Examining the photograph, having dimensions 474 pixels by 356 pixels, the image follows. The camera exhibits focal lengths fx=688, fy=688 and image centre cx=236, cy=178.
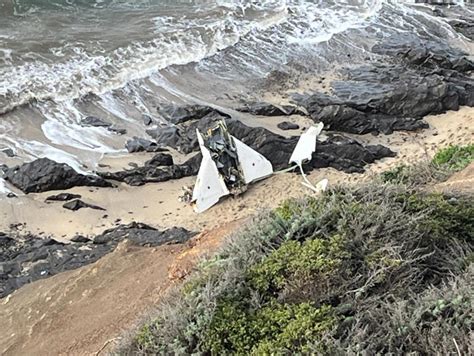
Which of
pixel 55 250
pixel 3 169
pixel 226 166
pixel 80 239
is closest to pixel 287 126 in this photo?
pixel 226 166

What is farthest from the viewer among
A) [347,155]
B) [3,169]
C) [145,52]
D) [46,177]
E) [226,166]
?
[145,52]

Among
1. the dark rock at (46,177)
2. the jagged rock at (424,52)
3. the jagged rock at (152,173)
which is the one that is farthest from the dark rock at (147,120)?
the jagged rock at (424,52)

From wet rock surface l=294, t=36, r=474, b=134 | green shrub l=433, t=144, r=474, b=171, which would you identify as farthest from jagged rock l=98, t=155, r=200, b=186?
green shrub l=433, t=144, r=474, b=171

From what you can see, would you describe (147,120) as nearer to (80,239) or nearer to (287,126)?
(287,126)

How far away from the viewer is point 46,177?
12.0m

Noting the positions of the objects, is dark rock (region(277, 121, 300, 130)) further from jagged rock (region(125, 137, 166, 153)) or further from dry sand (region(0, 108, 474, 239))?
jagged rock (region(125, 137, 166, 153))

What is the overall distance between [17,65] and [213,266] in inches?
510

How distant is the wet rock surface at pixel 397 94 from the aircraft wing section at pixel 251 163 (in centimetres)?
221

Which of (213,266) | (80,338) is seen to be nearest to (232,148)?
(80,338)

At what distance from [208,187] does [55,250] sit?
2.98 meters

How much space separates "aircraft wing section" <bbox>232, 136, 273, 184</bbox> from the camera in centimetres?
1248

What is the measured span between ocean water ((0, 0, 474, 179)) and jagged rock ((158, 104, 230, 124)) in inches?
17.4

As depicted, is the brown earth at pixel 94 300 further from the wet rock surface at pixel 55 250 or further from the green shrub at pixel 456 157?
the green shrub at pixel 456 157

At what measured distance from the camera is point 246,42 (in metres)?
18.7
